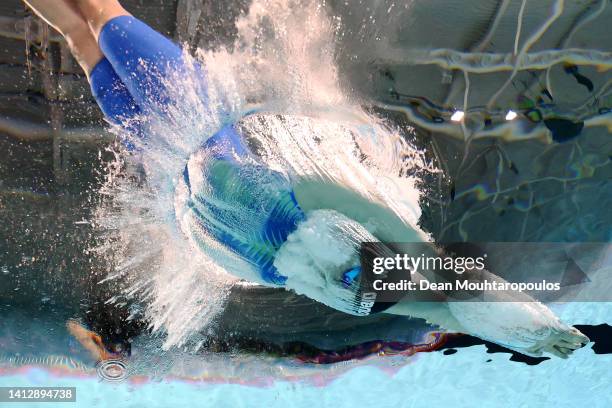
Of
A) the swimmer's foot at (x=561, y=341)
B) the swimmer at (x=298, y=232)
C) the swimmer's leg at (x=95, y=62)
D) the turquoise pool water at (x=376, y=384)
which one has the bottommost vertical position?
the turquoise pool water at (x=376, y=384)

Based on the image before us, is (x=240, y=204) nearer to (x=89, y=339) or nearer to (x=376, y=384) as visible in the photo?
(x=89, y=339)

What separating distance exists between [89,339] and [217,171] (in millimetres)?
1040

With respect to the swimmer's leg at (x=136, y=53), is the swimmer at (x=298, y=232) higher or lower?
lower

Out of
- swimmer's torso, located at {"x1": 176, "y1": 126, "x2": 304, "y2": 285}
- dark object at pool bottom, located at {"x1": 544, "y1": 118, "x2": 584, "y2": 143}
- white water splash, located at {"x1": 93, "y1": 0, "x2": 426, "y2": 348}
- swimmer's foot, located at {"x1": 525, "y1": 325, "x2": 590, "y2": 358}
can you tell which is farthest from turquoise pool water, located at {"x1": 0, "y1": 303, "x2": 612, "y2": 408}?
swimmer's torso, located at {"x1": 176, "y1": 126, "x2": 304, "y2": 285}

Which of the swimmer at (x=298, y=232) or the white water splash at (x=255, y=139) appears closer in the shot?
the swimmer at (x=298, y=232)

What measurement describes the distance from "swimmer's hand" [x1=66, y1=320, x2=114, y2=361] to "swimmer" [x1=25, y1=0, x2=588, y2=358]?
2.83 feet

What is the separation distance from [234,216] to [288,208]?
0.27ft

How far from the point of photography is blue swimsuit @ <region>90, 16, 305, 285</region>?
65cm

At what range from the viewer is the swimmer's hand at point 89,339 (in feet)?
4.70

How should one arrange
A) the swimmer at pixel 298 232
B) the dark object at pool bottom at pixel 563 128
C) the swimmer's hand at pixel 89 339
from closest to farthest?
1. the swimmer at pixel 298 232
2. the dark object at pool bottom at pixel 563 128
3. the swimmer's hand at pixel 89 339

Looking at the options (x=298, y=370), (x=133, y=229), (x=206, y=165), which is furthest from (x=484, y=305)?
(x=298, y=370)

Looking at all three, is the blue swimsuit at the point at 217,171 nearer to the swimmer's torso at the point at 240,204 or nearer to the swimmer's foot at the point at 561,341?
the swimmer's torso at the point at 240,204

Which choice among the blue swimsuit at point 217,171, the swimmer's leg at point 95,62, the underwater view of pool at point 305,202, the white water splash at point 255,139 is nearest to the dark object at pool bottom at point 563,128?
the underwater view of pool at point 305,202

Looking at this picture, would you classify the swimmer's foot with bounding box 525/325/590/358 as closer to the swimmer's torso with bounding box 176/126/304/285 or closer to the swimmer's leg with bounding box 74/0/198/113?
the swimmer's torso with bounding box 176/126/304/285
